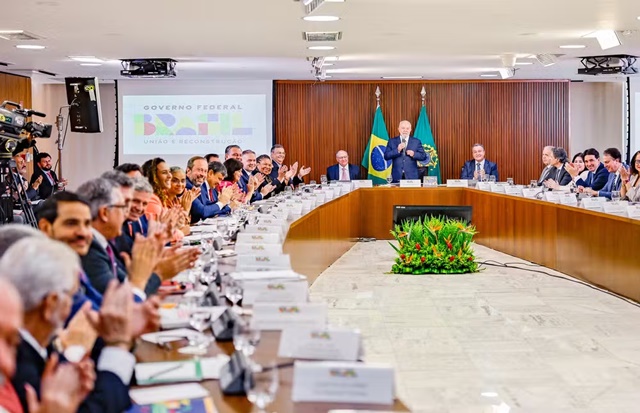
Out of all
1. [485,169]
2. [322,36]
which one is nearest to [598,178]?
[485,169]

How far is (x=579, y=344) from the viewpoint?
600 cm

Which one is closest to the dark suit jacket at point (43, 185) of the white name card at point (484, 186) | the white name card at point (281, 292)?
the white name card at point (484, 186)

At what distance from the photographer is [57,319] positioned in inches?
79.7

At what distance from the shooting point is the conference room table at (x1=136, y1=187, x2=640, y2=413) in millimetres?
7516

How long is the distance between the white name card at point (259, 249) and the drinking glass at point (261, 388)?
2280 mm

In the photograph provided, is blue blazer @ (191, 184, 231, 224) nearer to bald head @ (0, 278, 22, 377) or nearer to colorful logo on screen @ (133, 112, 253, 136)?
colorful logo on screen @ (133, 112, 253, 136)

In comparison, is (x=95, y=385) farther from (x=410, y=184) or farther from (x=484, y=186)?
(x=410, y=184)

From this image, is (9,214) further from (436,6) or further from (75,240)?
(75,240)

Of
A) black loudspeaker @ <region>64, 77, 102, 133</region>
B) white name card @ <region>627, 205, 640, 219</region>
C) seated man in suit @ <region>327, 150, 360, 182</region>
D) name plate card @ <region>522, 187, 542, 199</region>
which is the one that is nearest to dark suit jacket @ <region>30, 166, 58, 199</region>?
black loudspeaker @ <region>64, 77, 102, 133</region>

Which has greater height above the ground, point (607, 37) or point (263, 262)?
point (607, 37)

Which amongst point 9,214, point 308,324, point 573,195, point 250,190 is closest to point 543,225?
point 573,195

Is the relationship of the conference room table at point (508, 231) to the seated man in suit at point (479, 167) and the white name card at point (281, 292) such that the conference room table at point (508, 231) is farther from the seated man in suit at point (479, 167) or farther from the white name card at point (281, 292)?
the white name card at point (281, 292)

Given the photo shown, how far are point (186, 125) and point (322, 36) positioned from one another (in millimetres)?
6103

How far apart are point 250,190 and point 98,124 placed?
11.5 feet
